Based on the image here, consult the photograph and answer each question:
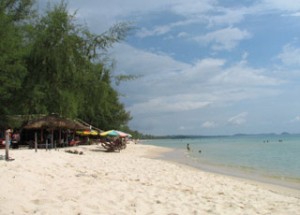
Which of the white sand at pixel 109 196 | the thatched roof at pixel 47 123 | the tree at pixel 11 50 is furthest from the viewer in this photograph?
the thatched roof at pixel 47 123

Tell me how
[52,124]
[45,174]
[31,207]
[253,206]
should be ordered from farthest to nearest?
[52,124]
[45,174]
[253,206]
[31,207]

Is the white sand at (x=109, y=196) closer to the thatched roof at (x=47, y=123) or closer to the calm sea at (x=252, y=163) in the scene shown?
the calm sea at (x=252, y=163)

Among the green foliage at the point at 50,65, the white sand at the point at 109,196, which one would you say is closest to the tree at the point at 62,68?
the green foliage at the point at 50,65

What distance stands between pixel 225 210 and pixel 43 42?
508 inches

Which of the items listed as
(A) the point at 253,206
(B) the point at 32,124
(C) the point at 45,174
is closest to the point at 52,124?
(B) the point at 32,124

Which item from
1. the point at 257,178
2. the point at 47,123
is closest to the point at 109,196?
the point at 257,178

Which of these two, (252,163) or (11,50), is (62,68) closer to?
(11,50)

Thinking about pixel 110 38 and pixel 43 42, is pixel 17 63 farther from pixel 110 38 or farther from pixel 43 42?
pixel 110 38

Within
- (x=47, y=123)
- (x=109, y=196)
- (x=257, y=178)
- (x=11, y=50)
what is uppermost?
(x=11, y=50)

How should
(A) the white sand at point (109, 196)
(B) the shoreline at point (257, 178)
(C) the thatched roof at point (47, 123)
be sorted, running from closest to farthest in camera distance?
(A) the white sand at point (109, 196) < (B) the shoreline at point (257, 178) < (C) the thatched roof at point (47, 123)

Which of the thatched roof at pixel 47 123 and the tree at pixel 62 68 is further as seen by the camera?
the thatched roof at pixel 47 123

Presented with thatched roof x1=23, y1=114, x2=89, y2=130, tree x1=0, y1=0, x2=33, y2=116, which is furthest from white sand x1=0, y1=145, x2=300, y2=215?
thatched roof x1=23, y1=114, x2=89, y2=130

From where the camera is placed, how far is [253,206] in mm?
9180

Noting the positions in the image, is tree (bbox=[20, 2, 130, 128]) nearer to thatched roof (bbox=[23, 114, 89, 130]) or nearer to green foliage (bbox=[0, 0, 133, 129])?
green foliage (bbox=[0, 0, 133, 129])
